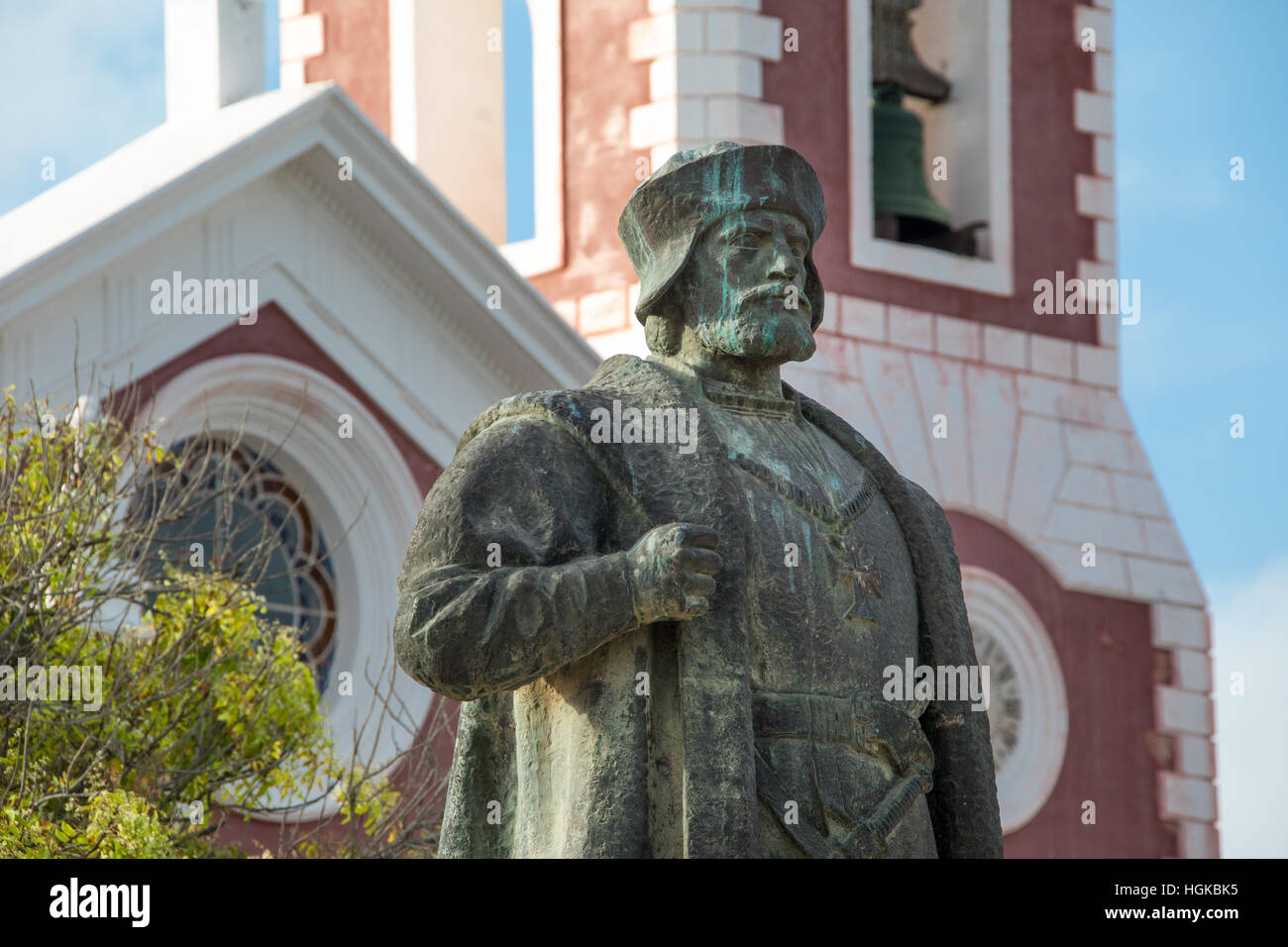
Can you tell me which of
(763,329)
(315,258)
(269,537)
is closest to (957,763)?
(763,329)

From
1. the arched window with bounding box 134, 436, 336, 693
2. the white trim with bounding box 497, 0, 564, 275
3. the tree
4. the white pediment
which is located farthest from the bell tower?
the tree

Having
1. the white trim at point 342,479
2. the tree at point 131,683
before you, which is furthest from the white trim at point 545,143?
the tree at point 131,683

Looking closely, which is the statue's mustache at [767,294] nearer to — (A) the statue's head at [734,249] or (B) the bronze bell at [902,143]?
(A) the statue's head at [734,249]

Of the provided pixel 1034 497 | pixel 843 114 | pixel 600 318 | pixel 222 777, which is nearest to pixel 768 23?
pixel 843 114

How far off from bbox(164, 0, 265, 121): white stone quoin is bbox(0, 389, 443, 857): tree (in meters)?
3.89

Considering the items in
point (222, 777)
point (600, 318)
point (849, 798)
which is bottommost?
point (849, 798)

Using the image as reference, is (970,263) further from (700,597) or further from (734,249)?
(700,597)

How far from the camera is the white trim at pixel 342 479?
1834 cm

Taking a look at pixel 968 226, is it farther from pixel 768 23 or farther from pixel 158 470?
pixel 158 470

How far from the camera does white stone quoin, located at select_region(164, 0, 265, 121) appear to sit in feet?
63.6

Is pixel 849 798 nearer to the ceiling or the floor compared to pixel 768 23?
nearer to the floor

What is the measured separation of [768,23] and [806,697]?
16805 millimetres

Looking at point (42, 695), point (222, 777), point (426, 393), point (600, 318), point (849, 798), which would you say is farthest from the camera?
point (600, 318)

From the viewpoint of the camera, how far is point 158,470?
679 inches
